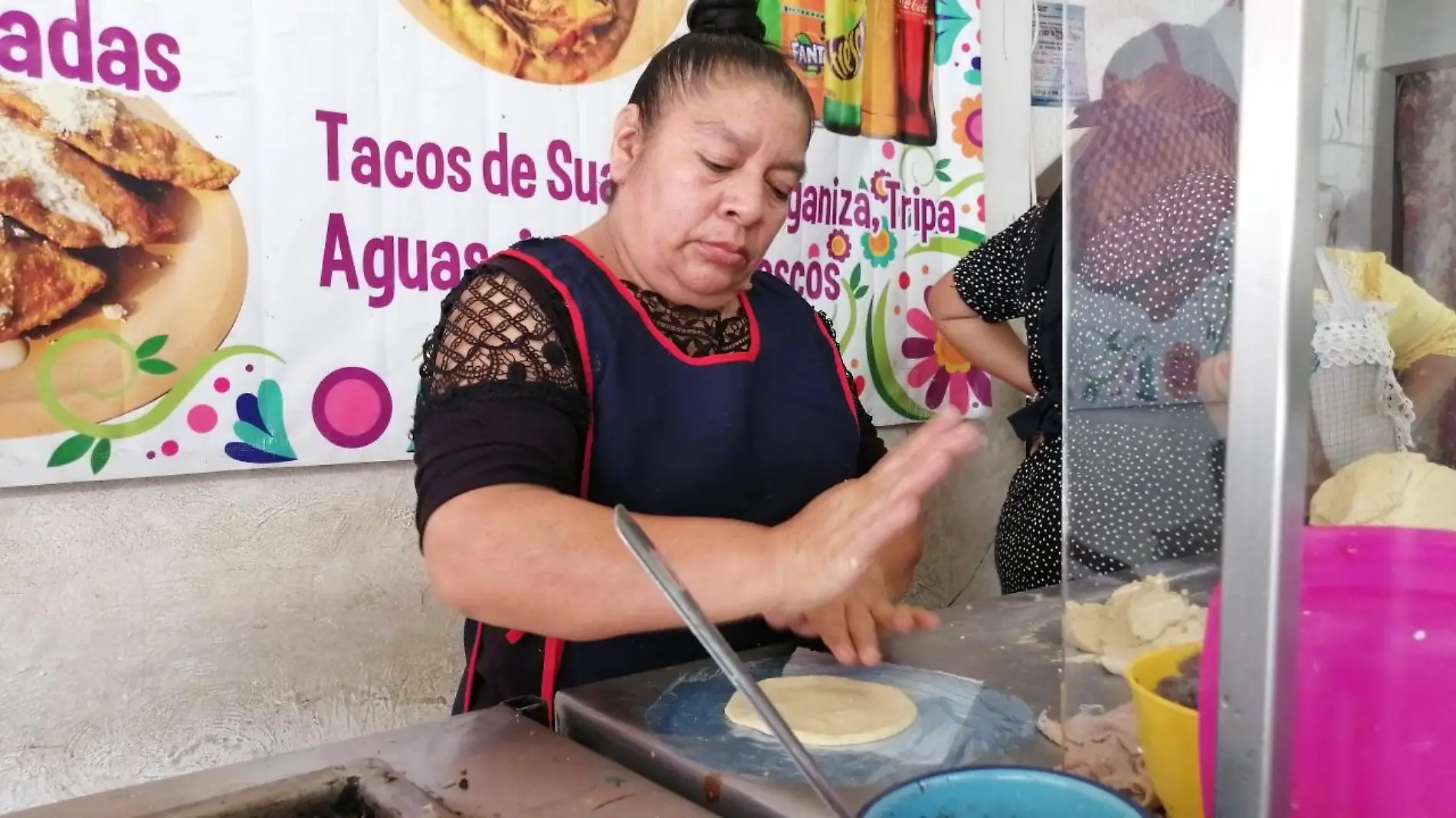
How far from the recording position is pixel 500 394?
35.2 inches

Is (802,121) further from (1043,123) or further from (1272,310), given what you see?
(1043,123)

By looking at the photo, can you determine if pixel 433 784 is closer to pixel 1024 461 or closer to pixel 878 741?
pixel 878 741

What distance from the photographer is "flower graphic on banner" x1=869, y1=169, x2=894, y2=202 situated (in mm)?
2176

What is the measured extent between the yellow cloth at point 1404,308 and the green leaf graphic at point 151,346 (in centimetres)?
140

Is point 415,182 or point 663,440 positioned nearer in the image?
point 663,440

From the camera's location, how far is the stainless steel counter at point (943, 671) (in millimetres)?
659

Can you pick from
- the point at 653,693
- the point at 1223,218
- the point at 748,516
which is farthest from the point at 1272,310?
the point at 748,516

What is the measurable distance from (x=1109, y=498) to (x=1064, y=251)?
164 mm

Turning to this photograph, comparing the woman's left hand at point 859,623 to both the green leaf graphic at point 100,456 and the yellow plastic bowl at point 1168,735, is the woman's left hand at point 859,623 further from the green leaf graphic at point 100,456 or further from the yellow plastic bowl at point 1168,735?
the green leaf graphic at point 100,456

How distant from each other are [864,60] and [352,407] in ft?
4.27

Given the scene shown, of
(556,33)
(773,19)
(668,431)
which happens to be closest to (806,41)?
Answer: (773,19)

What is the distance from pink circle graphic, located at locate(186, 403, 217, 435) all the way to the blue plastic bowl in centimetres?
127

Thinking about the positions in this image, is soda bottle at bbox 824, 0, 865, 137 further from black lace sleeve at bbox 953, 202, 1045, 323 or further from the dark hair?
the dark hair

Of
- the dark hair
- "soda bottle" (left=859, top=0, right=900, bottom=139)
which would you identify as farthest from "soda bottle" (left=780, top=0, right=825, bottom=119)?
the dark hair
